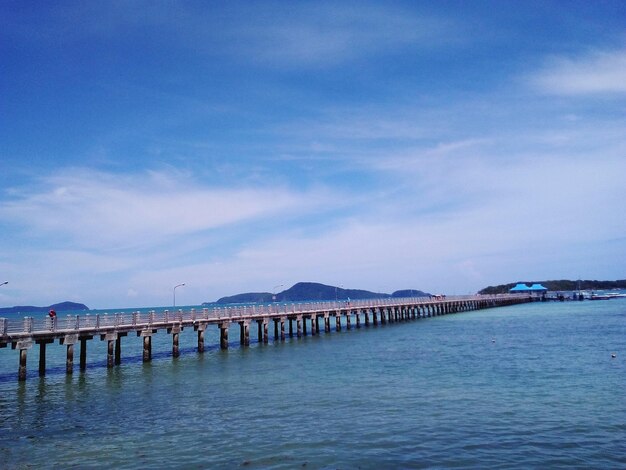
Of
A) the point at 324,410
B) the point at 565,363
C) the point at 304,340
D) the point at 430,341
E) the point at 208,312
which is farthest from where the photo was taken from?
the point at 304,340

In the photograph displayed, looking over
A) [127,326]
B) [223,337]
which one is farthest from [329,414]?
[223,337]

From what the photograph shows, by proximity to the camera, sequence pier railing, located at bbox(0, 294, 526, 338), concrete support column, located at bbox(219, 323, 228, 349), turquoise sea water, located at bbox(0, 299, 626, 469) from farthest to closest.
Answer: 1. concrete support column, located at bbox(219, 323, 228, 349)
2. pier railing, located at bbox(0, 294, 526, 338)
3. turquoise sea water, located at bbox(0, 299, 626, 469)

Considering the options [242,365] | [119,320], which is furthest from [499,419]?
[119,320]

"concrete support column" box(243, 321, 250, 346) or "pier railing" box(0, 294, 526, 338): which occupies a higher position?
"pier railing" box(0, 294, 526, 338)

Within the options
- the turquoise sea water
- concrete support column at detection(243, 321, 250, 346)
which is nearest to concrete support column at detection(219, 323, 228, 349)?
concrete support column at detection(243, 321, 250, 346)

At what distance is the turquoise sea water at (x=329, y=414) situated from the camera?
15.1m

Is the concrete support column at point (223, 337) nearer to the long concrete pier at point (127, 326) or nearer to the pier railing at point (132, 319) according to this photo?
the long concrete pier at point (127, 326)

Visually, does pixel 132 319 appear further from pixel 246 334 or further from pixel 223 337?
pixel 246 334

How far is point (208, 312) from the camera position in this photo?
4525cm

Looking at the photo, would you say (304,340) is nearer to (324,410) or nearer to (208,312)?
(208,312)

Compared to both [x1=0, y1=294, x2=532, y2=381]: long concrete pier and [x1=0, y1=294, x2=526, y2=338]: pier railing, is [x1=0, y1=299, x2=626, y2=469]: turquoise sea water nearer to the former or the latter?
[x1=0, y1=294, x2=532, y2=381]: long concrete pier

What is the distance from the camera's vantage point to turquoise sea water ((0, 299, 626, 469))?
15.1 meters

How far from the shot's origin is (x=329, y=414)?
19.6 m

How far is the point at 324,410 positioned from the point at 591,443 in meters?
9.29
